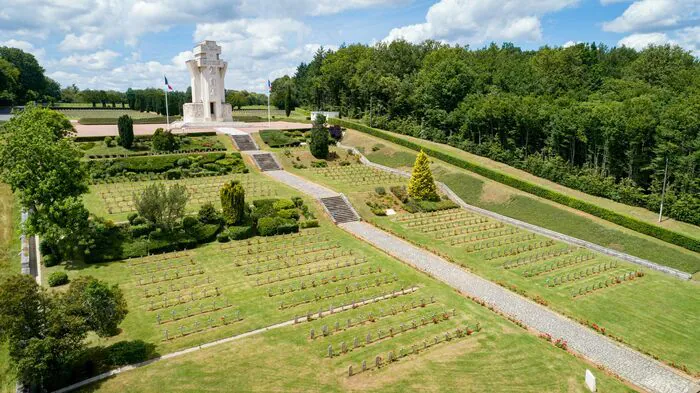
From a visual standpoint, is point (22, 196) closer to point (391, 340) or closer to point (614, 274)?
point (391, 340)

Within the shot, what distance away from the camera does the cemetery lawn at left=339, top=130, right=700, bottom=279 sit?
33219 millimetres

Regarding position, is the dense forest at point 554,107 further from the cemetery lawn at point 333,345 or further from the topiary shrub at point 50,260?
the topiary shrub at point 50,260

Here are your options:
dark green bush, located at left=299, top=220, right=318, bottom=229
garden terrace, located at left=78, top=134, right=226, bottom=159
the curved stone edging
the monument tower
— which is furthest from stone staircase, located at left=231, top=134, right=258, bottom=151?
dark green bush, located at left=299, top=220, right=318, bottom=229

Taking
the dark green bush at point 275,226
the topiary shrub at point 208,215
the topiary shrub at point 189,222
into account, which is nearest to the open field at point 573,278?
the dark green bush at point 275,226

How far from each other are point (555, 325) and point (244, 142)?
43.5m

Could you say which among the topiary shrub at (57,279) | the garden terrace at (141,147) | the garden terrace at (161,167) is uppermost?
the garden terrace at (141,147)

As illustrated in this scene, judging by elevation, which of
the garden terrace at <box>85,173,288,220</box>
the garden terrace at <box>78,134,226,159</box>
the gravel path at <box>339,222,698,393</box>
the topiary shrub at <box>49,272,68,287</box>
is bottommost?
the gravel path at <box>339,222,698,393</box>

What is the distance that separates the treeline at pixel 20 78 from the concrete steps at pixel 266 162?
5604cm

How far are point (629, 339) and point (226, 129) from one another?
53.9m

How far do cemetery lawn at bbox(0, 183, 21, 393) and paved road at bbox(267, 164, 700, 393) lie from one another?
21073 mm

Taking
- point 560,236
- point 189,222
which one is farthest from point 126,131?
point 560,236

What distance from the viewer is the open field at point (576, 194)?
36375mm

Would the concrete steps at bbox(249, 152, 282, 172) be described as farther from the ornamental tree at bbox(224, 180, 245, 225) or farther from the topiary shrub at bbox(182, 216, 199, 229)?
the topiary shrub at bbox(182, 216, 199, 229)

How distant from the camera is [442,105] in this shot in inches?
2514
